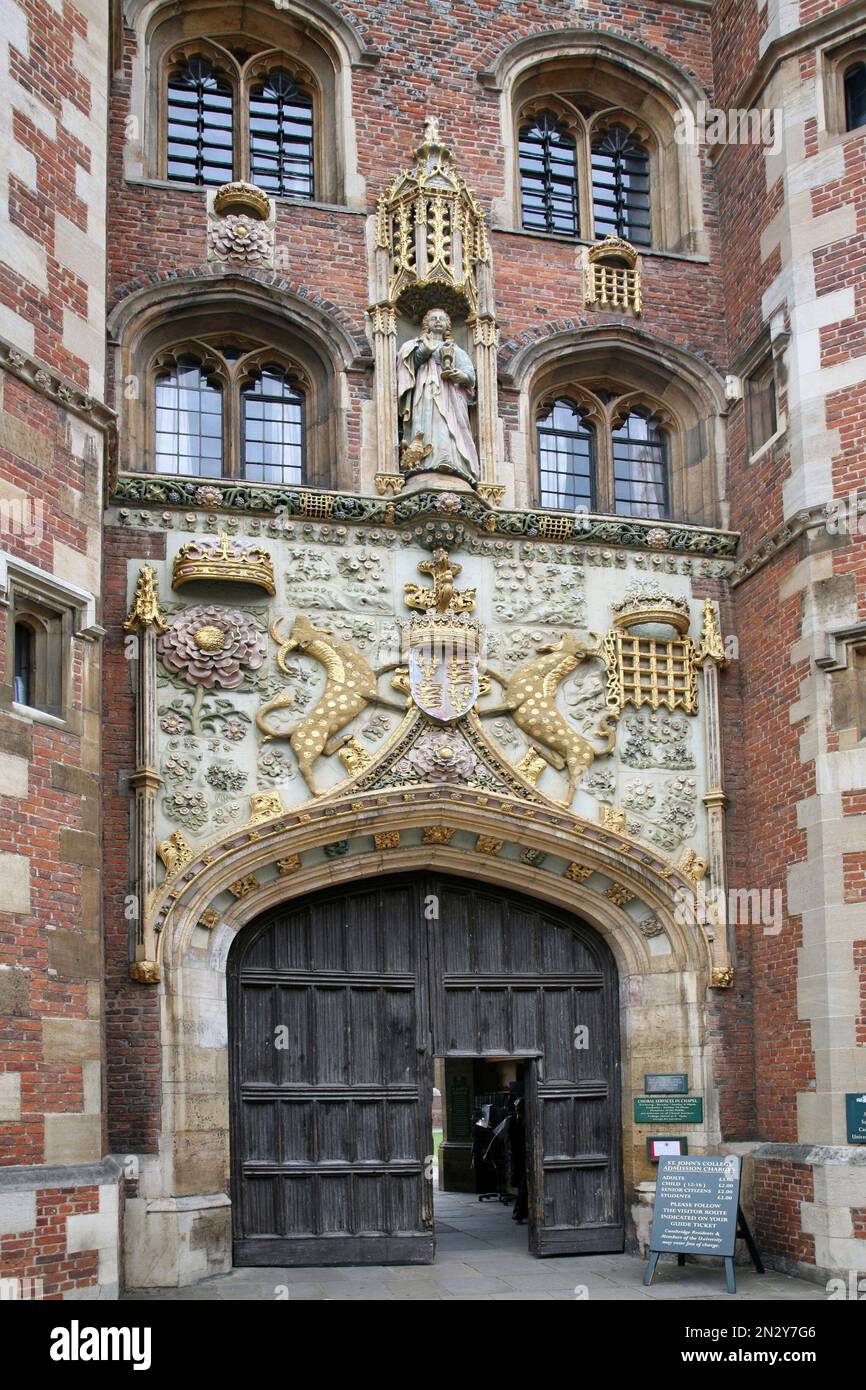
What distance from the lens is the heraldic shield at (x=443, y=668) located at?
15.6 meters

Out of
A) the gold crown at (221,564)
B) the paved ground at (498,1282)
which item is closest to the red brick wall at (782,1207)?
the paved ground at (498,1282)

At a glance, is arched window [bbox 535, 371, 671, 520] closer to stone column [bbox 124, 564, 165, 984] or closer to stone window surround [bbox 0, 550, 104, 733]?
stone column [bbox 124, 564, 165, 984]

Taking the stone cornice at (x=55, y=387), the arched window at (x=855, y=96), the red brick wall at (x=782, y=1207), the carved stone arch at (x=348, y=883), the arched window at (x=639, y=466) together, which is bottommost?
the red brick wall at (x=782, y=1207)

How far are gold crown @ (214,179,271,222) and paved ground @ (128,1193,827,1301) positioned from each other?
413 inches

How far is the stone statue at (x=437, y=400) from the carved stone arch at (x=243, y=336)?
64cm

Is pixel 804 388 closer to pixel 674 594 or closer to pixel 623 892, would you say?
pixel 674 594

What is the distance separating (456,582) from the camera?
1614 cm

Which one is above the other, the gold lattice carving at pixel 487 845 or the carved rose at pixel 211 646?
the carved rose at pixel 211 646

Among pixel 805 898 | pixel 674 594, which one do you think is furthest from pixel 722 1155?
pixel 674 594

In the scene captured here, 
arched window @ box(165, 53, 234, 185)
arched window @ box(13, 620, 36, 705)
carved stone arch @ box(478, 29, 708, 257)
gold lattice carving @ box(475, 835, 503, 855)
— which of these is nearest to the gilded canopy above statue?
carved stone arch @ box(478, 29, 708, 257)

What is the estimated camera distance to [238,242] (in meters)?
16.6

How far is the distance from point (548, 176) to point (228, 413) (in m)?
4.98

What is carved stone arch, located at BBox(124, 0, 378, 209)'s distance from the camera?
17.2 meters

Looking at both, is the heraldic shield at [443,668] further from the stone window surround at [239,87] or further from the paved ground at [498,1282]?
the paved ground at [498,1282]
